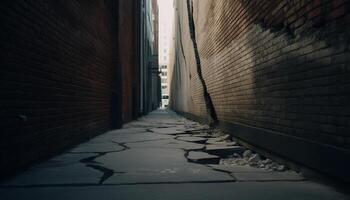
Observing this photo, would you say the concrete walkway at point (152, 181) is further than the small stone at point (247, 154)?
No

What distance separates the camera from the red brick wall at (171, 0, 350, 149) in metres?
2.62

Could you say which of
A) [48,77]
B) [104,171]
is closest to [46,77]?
[48,77]

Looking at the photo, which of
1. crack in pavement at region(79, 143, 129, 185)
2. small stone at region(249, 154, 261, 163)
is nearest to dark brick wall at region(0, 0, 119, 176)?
crack in pavement at region(79, 143, 129, 185)

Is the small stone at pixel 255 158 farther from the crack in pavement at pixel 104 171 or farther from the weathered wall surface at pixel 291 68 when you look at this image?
the crack in pavement at pixel 104 171

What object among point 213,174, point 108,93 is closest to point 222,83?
point 108,93

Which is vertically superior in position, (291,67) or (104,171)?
(291,67)

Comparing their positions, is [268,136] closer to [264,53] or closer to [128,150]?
[264,53]

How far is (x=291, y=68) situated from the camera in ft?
11.5

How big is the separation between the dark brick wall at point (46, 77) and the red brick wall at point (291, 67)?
2528mm

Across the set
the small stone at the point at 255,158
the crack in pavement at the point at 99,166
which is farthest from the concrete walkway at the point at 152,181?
the small stone at the point at 255,158

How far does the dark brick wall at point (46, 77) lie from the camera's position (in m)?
3.02

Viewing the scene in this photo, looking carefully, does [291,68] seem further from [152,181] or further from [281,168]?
[152,181]

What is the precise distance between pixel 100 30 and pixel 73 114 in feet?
8.91

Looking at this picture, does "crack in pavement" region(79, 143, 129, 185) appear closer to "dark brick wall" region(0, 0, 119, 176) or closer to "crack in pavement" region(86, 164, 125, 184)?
"crack in pavement" region(86, 164, 125, 184)
